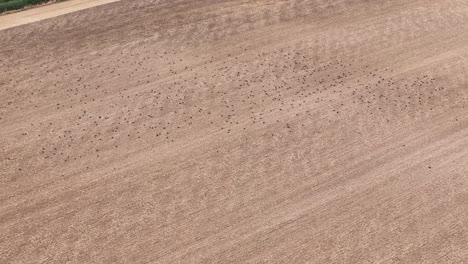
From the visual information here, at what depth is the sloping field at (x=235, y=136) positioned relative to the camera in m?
19.2

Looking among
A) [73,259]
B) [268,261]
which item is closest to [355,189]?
[268,261]

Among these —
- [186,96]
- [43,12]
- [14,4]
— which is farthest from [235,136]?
[14,4]

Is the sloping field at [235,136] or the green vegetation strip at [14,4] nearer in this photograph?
the sloping field at [235,136]

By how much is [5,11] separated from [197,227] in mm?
28210

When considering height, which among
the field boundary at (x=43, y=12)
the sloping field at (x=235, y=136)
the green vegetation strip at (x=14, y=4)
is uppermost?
the green vegetation strip at (x=14, y=4)

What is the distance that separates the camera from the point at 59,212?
20406mm

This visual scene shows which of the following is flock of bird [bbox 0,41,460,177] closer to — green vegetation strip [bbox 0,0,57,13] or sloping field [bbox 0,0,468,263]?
sloping field [bbox 0,0,468,263]

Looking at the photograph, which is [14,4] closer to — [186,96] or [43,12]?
[43,12]

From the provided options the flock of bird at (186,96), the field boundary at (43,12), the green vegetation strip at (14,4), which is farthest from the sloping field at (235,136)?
the green vegetation strip at (14,4)

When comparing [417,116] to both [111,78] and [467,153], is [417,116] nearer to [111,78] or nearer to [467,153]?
[467,153]

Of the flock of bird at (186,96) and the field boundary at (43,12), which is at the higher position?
the field boundary at (43,12)

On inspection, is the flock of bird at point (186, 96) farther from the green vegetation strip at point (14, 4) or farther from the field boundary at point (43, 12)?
the green vegetation strip at point (14, 4)

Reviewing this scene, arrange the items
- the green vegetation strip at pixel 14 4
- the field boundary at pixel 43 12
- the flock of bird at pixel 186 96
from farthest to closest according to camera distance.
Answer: the green vegetation strip at pixel 14 4 < the field boundary at pixel 43 12 < the flock of bird at pixel 186 96

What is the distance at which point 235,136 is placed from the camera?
24.9 metres
